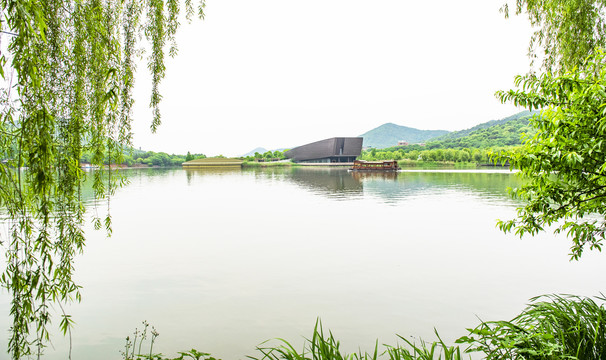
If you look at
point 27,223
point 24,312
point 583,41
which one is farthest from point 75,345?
point 583,41

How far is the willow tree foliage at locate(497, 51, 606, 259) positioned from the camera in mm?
2781

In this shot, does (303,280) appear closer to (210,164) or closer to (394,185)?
(394,185)

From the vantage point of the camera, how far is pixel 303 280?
267 inches

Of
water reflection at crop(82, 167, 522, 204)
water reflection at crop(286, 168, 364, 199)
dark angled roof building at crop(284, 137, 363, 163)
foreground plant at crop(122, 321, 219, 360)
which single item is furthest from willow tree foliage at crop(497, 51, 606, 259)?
dark angled roof building at crop(284, 137, 363, 163)

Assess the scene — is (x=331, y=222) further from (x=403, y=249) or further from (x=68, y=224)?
(x=68, y=224)

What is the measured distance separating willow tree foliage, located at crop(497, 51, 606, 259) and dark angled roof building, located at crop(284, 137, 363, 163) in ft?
260

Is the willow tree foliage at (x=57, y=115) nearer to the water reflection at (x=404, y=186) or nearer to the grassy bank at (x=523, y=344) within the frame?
the grassy bank at (x=523, y=344)

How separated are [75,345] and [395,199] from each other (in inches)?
645

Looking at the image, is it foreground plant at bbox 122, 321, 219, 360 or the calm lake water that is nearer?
foreground plant at bbox 122, 321, 219, 360

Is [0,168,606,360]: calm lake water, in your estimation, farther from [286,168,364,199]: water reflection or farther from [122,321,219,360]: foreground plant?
[286,168,364,199]: water reflection

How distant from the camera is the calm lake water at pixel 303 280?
15.9 ft

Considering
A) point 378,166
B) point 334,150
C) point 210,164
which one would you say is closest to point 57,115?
point 378,166

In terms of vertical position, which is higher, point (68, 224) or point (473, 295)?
→ point (68, 224)

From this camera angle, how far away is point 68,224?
11.7 feet
